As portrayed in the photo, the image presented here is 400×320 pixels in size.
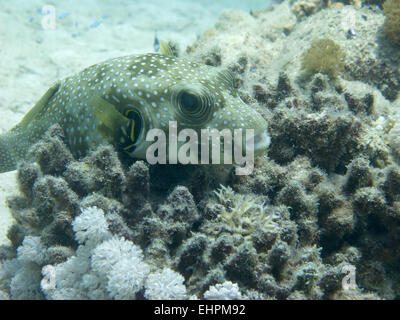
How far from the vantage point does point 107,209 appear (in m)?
3.35

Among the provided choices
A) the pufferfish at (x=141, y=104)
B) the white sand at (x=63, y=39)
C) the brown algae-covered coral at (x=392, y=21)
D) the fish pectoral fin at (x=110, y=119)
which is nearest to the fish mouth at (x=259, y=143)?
the pufferfish at (x=141, y=104)

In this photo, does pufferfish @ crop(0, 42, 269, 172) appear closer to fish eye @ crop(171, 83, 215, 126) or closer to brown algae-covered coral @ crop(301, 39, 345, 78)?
fish eye @ crop(171, 83, 215, 126)

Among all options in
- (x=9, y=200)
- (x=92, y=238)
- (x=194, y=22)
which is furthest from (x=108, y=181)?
(x=194, y=22)

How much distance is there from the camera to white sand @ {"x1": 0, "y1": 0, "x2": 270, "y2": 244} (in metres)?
9.69

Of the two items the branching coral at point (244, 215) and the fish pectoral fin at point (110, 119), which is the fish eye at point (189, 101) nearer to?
the fish pectoral fin at point (110, 119)

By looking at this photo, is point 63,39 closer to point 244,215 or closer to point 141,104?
point 141,104

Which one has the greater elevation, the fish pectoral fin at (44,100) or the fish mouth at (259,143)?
the fish pectoral fin at (44,100)

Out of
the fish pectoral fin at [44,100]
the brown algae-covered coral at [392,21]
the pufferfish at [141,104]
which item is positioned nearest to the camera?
the pufferfish at [141,104]

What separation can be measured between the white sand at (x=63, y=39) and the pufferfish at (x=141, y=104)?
306 cm

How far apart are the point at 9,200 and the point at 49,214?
1158 mm

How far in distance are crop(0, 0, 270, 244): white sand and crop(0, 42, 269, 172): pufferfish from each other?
10.0 feet

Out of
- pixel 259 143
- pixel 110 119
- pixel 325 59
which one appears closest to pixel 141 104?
pixel 110 119

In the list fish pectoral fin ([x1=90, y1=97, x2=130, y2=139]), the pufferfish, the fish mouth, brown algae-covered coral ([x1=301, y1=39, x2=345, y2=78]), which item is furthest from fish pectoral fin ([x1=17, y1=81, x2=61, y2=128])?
brown algae-covered coral ([x1=301, y1=39, x2=345, y2=78])

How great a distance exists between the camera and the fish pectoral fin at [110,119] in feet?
12.4
